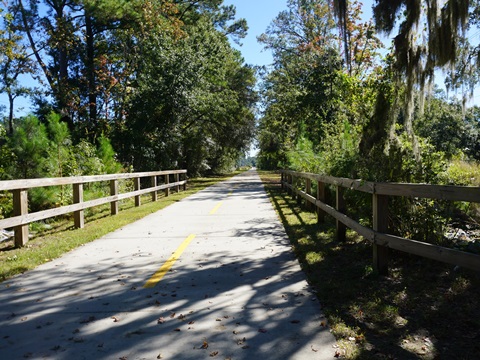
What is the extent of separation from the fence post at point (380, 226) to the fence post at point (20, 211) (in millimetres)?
6191

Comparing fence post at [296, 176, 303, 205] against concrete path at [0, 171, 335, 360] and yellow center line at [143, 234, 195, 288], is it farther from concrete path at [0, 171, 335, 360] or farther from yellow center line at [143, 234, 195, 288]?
yellow center line at [143, 234, 195, 288]

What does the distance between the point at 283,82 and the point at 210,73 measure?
525cm

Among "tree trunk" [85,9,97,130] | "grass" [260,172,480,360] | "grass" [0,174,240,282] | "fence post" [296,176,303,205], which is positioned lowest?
"grass" [260,172,480,360]

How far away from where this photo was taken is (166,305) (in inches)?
179

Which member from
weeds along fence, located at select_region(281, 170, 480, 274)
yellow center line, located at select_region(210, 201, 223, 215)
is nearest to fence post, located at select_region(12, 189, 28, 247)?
yellow center line, located at select_region(210, 201, 223, 215)

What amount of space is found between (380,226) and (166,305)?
281 centimetres

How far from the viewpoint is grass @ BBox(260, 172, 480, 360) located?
3463mm

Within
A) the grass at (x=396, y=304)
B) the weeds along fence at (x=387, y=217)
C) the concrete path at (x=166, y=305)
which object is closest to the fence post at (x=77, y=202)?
the concrete path at (x=166, y=305)

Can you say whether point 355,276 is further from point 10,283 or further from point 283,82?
point 283,82

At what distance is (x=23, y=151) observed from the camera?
1144cm

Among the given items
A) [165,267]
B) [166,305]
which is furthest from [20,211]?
[166,305]

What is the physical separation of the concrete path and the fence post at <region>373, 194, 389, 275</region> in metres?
1.01

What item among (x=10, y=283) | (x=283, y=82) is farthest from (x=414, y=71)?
(x=283, y=82)

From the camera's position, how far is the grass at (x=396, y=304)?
346cm
